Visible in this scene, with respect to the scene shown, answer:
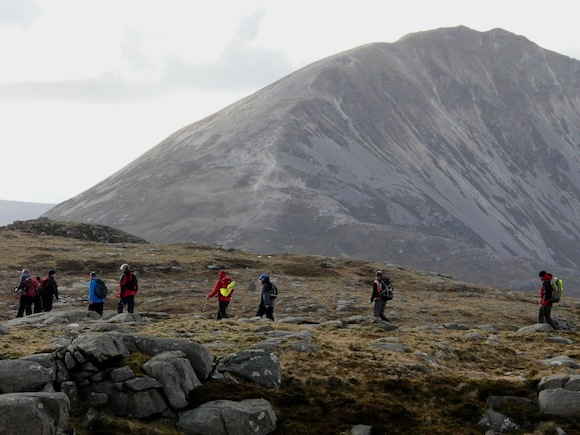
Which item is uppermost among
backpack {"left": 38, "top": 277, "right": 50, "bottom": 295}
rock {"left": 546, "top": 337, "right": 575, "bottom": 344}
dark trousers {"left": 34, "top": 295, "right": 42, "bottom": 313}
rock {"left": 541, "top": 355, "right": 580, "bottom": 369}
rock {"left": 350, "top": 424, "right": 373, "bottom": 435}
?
backpack {"left": 38, "top": 277, "right": 50, "bottom": 295}

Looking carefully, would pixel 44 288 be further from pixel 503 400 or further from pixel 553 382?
pixel 553 382

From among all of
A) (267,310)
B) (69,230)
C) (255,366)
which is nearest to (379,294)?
(267,310)

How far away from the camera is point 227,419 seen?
719 inches

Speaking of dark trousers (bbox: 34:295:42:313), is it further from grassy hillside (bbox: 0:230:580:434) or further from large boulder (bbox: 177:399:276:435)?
large boulder (bbox: 177:399:276:435)

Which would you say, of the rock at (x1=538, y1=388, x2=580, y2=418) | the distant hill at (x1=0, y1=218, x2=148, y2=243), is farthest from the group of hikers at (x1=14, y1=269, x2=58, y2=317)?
the distant hill at (x1=0, y1=218, x2=148, y2=243)

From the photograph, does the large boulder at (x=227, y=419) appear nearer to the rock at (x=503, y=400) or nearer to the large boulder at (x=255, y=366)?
the large boulder at (x=255, y=366)

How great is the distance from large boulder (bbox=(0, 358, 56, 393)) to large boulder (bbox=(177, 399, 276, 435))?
345 centimetres

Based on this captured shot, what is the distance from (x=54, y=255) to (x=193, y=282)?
13465 mm

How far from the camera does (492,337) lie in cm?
3066

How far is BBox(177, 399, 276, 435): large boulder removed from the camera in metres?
18.1

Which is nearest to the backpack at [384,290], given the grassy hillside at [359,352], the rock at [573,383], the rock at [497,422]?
the grassy hillside at [359,352]

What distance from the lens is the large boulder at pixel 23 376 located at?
17.2 meters

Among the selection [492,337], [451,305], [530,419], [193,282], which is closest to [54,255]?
[193,282]

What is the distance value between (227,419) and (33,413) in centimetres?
479
